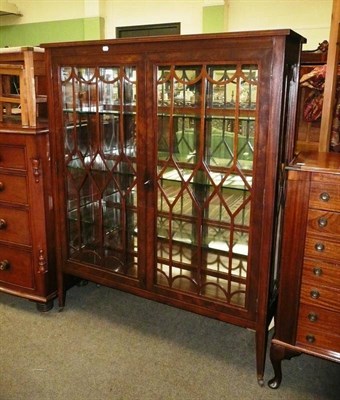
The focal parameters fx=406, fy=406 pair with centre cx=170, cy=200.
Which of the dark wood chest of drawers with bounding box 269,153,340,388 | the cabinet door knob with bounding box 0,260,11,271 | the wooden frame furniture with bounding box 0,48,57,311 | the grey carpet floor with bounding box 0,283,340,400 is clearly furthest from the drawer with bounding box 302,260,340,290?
the cabinet door knob with bounding box 0,260,11,271

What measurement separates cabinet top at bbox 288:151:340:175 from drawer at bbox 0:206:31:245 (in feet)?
4.81

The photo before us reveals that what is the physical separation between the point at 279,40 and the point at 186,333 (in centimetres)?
150

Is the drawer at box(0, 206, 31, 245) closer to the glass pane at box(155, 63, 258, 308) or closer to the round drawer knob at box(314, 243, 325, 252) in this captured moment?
the glass pane at box(155, 63, 258, 308)

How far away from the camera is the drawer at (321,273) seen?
158 cm

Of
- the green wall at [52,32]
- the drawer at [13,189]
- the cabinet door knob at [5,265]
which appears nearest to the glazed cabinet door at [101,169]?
the drawer at [13,189]

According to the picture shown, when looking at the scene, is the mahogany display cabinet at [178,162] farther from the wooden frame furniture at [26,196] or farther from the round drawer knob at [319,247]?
the round drawer knob at [319,247]

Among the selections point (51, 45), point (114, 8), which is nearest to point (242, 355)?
point (51, 45)

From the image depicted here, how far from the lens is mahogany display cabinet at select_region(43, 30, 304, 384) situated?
64.4 inches

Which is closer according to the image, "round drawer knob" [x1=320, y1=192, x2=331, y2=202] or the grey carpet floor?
"round drawer knob" [x1=320, y1=192, x2=331, y2=202]

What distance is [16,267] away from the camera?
7.78 ft

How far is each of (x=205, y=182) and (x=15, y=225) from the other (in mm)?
1161

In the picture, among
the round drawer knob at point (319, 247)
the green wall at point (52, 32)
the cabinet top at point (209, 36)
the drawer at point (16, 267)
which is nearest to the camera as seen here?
the cabinet top at point (209, 36)

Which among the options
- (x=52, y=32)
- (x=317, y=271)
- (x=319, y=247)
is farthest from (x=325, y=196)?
(x=52, y=32)

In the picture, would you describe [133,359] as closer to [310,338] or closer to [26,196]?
[310,338]
